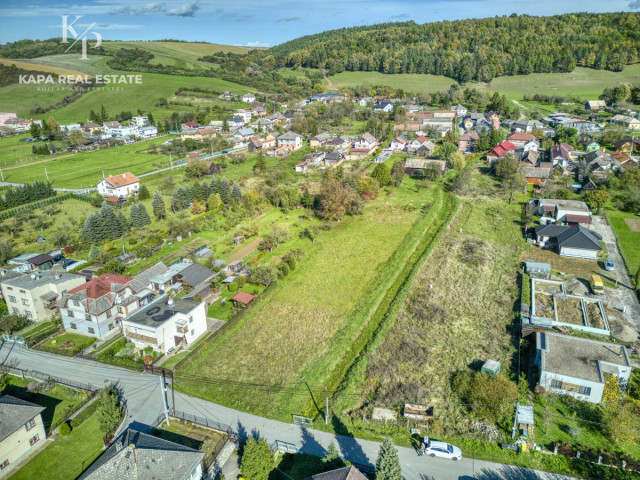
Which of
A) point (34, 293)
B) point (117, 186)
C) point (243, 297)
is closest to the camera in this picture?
point (34, 293)

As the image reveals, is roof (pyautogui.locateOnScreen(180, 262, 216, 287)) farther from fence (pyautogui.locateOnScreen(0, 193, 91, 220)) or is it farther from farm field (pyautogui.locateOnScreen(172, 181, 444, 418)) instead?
fence (pyautogui.locateOnScreen(0, 193, 91, 220))

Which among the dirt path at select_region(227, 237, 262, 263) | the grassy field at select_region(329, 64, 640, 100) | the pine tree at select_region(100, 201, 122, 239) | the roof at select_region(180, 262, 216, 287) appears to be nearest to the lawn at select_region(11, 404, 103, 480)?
the roof at select_region(180, 262, 216, 287)

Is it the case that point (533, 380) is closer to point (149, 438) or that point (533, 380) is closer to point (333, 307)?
point (333, 307)

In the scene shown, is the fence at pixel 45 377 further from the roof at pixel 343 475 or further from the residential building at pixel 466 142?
the residential building at pixel 466 142

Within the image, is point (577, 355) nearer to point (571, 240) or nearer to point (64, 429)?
point (571, 240)

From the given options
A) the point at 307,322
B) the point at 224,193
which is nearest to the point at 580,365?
the point at 307,322

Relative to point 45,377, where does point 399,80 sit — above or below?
above

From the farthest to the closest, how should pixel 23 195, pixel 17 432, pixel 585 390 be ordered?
pixel 23 195 < pixel 585 390 < pixel 17 432
